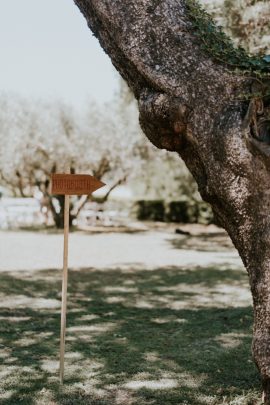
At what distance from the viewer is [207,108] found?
4320mm

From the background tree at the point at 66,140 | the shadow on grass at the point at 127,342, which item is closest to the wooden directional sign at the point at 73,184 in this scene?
the shadow on grass at the point at 127,342

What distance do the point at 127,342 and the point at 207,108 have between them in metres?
3.62

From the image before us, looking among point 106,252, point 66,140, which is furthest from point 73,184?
point 66,140

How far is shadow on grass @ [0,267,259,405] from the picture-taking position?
5.17m

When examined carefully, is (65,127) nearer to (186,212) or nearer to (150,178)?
(186,212)

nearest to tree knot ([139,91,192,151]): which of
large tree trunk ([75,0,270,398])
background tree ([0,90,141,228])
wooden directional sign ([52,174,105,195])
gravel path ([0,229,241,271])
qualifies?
large tree trunk ([75,0,270,398])

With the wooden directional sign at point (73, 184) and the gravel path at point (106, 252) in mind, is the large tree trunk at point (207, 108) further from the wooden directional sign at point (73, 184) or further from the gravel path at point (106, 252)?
the gravel path at point (106, 252)

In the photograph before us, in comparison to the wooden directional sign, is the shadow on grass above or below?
below

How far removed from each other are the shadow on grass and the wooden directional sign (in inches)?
71.7

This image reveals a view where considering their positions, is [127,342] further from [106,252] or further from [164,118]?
[106,252]

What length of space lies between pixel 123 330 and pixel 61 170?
17084 mm

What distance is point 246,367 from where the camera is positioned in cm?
594

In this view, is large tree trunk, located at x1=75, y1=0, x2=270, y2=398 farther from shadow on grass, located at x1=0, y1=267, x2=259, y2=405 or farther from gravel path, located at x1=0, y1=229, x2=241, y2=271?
gravel path, located at x1=0, y1=229, x2=241, y2=271

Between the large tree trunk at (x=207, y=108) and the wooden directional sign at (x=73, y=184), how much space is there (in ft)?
4.22
